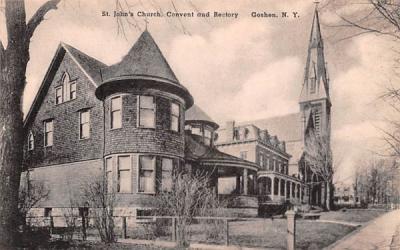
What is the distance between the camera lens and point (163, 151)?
1242 centimetres

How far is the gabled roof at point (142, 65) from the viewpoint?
10.7 metres

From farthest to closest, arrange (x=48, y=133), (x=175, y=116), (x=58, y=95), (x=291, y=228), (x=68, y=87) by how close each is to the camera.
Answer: (x=48, y=133)
(x=58, y=95)
(x=68, y=87)
(x=175, y=116)
(x=291, y=228)

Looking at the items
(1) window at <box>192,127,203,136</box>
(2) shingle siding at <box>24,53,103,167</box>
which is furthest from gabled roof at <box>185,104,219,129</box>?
(2) shingle siding at <box>24,53,103,167</box>

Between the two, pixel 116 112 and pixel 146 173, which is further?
pixel 116 112

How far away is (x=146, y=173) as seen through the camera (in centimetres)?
1226

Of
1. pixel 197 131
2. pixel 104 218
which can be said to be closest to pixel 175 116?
pixel 104 218

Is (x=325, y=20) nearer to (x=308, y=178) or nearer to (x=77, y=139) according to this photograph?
(x=77, y=139)

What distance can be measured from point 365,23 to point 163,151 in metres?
6.42

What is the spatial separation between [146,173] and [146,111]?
177cm

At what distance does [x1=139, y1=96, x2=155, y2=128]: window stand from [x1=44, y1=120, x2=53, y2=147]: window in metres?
3.92

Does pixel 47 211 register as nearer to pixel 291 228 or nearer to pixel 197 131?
pixel 197 131

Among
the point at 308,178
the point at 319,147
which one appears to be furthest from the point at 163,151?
the point at 308,178

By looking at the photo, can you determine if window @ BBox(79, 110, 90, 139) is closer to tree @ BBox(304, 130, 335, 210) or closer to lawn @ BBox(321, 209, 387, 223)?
lawn @ BBox(321, 209, 387, 223)

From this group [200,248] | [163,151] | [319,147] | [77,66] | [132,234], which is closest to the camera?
[200,248]
